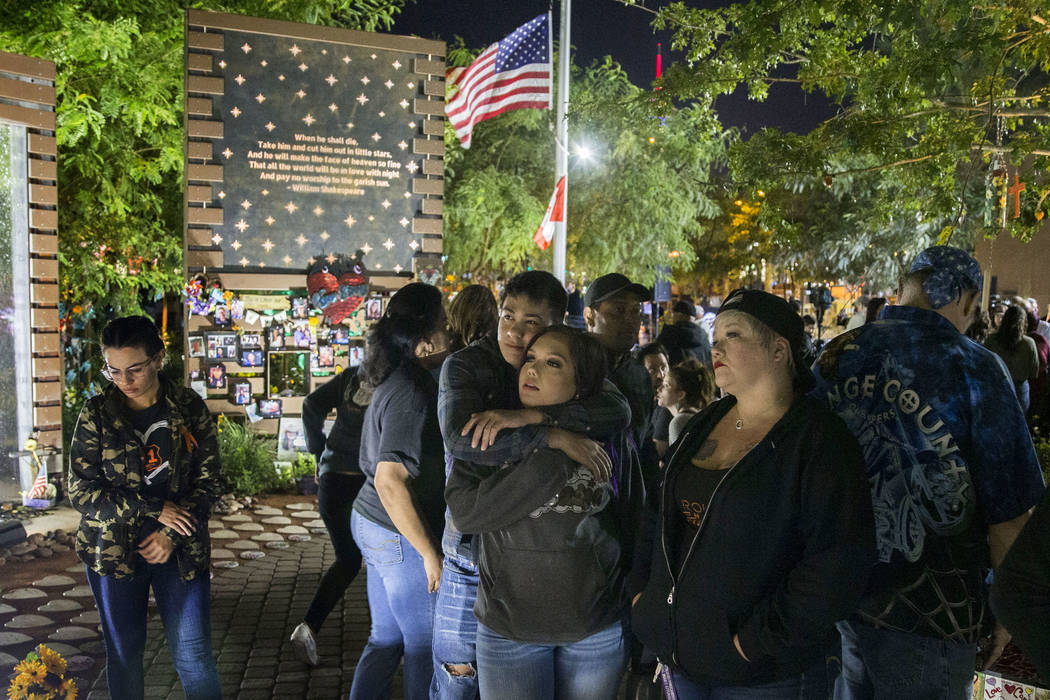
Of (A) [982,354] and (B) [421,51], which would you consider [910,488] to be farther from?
(B) [421,51]

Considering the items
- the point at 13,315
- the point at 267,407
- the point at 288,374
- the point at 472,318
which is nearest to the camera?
the point at 472,318

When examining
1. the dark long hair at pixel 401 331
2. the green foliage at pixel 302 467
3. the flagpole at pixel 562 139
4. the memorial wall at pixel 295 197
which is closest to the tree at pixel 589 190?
the flagpole at pixel 562 139

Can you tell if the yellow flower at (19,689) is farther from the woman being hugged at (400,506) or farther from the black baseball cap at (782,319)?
the black baseball cap at (782,319)

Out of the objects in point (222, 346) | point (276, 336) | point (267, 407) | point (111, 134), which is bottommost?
point (267, 407)

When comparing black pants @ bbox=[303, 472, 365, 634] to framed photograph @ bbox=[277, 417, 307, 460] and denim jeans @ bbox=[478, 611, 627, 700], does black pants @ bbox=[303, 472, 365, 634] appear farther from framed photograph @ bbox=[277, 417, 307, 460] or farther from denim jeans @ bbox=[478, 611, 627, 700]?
framed photograph @ bbox=[277, 417, 307, 460]

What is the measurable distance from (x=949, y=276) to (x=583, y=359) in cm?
131

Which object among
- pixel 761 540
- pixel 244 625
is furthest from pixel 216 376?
pixel 761 540

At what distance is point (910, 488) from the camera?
2932 mm

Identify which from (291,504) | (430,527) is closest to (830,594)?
(430,527)

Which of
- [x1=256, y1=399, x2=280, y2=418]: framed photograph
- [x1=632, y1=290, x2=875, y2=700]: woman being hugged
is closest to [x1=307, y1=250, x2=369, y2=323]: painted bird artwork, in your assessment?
[x1=256, y1=399, x2=280, y2=418]: framed photograph

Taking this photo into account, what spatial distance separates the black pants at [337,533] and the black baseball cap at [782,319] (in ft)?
9.23

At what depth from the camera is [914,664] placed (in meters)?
2.86

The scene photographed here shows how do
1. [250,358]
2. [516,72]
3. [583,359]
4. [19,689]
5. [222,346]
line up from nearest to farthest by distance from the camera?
1. [583,359]
2. [19,689]
3. [222,346]
4. [250,358]
5. [516,72]

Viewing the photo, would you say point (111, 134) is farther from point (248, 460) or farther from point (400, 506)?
point (400, 506)
